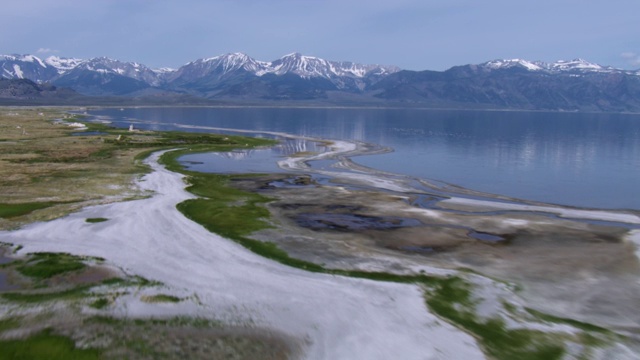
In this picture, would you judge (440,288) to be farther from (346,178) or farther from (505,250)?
(346,178)

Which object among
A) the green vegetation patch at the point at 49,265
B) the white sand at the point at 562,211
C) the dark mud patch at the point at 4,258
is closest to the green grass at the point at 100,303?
the green vegetation patch at the point at 49,265

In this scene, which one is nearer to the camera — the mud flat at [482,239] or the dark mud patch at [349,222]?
the mud flat at [482,239]

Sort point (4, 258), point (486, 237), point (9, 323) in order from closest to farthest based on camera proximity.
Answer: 1. point (9, 323)
2. point (4, 258)
3. point (486, 237)

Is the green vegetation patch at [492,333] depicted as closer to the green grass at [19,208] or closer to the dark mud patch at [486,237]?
the dark mud patch at [486,237]

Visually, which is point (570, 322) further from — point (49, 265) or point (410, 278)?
point (49, 265)

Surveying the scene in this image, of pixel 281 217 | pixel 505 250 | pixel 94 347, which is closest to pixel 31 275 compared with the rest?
pixel 94 347

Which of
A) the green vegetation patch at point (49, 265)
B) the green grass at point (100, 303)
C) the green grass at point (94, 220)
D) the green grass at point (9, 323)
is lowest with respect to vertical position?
the green grass at point (100, 303)

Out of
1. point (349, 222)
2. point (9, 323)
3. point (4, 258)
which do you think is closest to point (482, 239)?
point (349, 222)

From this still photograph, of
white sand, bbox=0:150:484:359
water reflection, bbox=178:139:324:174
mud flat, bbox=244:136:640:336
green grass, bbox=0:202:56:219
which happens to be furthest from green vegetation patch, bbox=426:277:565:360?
water reflection, bbox=178:139:324:174
